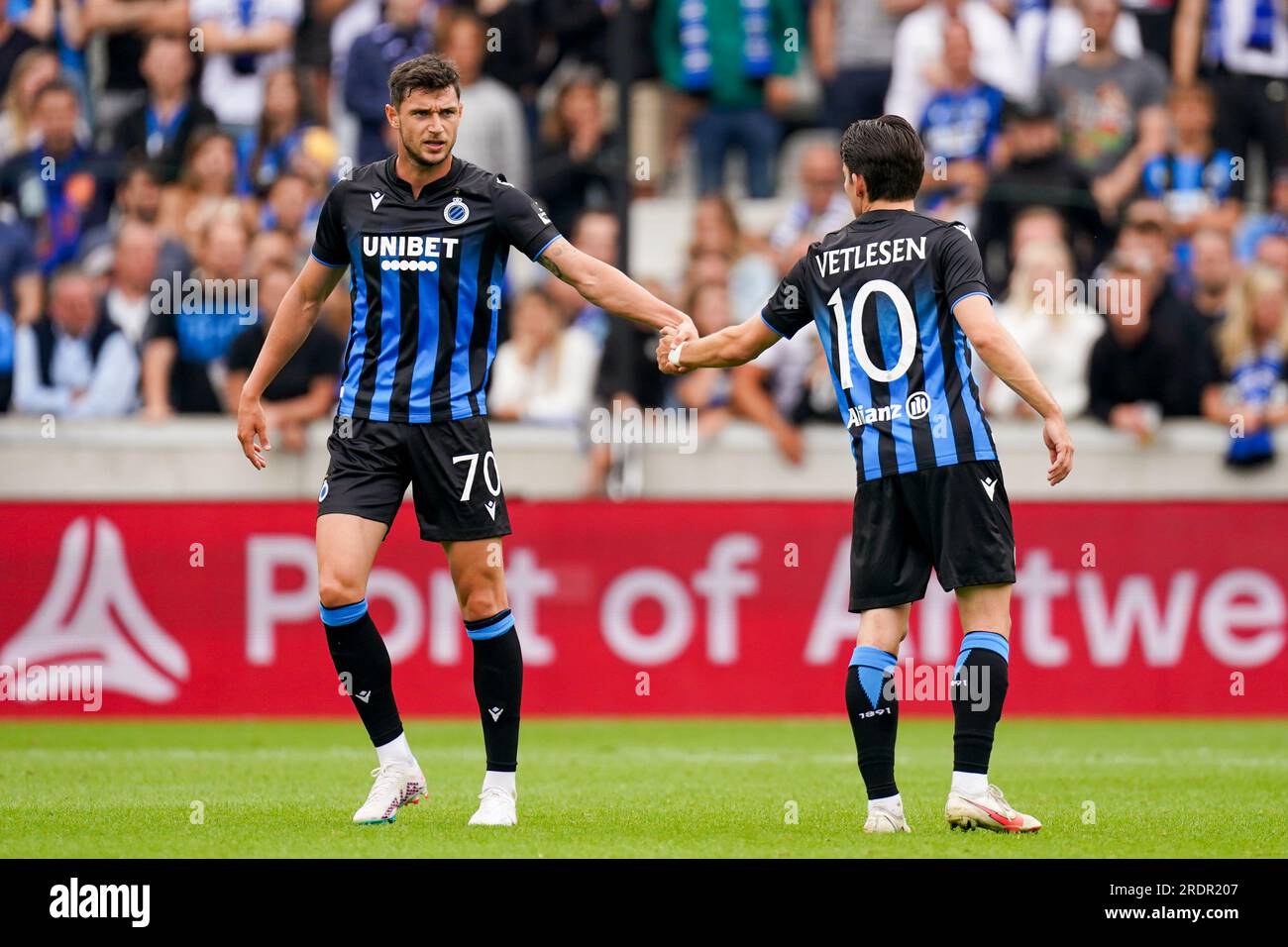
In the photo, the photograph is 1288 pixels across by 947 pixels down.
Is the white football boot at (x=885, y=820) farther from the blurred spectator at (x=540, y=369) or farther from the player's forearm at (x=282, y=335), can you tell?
the blurred spectator at (x=540, y=369)

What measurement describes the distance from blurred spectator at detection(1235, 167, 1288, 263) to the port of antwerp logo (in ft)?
24.4

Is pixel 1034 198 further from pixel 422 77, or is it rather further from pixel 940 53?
pixel 422 77

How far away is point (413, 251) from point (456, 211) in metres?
0.20

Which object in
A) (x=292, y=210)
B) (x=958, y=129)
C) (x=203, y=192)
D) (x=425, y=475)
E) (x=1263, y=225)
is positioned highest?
(x=958, y=129)

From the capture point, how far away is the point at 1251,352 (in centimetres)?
1259

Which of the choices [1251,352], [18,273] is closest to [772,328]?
[1251,352]

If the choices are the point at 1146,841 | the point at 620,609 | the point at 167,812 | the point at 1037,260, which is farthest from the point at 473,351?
the point at 1037,260

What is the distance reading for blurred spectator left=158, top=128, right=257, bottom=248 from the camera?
1370 cm

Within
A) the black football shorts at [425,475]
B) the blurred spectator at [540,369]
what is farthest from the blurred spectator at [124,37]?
the black football shorts at [425,475]

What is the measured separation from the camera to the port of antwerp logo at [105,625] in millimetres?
11102

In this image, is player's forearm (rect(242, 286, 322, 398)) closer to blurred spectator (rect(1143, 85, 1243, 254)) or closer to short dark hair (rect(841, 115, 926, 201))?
short dark hair (rect(841, 115, 926, 201))

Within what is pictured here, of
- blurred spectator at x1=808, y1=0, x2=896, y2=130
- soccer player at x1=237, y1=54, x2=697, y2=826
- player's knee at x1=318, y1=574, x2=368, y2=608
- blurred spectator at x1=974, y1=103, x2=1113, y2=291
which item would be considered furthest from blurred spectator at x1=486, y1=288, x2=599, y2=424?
player's knee at x1=318, y1=574, x2=368, y2=608

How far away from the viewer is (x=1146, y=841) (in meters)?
6.26

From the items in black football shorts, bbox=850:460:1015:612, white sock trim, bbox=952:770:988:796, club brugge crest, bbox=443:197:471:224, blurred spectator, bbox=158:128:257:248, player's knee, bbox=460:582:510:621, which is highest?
blurred spectator, bbox=158:128:257:248
